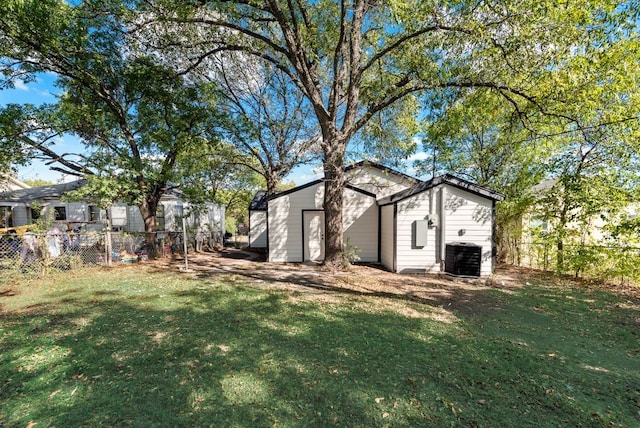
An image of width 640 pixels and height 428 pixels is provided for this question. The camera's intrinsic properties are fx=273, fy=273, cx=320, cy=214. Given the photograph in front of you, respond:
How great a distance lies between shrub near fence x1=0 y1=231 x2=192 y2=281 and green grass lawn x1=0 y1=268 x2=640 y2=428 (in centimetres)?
150

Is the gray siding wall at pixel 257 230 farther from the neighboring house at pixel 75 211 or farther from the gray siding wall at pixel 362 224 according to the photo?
the gray siding wall at pixel 362 224

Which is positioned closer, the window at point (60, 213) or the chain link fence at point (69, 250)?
the chain link fence at point (69, 250)

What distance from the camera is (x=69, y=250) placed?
348 inches

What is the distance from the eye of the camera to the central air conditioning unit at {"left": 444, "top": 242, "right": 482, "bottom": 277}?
8.39 m

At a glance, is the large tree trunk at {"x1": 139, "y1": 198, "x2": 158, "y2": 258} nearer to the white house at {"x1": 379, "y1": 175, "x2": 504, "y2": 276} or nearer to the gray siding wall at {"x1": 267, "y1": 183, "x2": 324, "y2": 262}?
the gray siding wall at {"x1": 267, "y1": 183, "x2": 324, "y2": 262}

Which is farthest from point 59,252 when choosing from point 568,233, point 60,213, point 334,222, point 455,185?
point 568,233

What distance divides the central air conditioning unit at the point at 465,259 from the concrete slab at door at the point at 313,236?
4.96 metres

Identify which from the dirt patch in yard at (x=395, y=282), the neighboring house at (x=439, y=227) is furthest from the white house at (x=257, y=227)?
the neighboring house at (x=439, y=227)

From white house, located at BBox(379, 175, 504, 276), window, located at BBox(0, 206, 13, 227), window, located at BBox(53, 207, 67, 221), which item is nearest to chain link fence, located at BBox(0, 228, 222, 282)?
window, located at BBox(53, 207, 67, 221)

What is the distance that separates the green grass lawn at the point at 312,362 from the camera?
8.05ft

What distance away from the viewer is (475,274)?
841cm

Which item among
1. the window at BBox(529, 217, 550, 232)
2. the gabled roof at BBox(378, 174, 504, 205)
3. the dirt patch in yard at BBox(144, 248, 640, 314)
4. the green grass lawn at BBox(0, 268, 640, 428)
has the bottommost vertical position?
the dirt patch in yard at BBox(144, 248, 640, 314)

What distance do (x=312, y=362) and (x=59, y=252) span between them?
10122mm

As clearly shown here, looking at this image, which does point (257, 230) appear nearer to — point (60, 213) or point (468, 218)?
point (60, 213)
